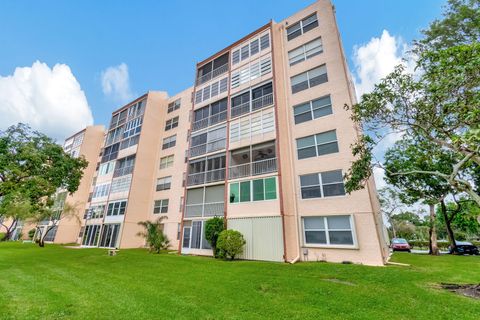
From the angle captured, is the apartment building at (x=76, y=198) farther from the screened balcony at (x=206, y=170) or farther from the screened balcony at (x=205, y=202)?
the screened balcony at (x=205, y=202)

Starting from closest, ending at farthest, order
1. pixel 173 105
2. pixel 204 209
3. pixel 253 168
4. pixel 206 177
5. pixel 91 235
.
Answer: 1. pixel 253 168
2. pixel 204 209
3. pixel 206 177
4. pixel 91 235
5. pixel 173 105

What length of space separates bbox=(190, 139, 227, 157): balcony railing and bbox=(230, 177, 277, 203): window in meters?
4.43

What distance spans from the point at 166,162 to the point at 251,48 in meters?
17.6

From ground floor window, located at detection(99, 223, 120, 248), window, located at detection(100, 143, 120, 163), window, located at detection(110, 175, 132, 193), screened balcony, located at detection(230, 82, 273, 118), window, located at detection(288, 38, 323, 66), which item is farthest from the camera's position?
window, located at detection(100, 143, 120, 163)

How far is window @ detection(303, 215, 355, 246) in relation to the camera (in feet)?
48.6

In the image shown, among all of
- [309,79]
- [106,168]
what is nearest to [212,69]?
[309,79]

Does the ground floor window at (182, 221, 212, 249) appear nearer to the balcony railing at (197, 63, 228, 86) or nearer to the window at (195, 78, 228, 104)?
the window at (195, 78, 228, 104)

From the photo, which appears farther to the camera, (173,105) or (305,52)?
(173,105)

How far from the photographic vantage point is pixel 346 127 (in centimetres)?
1661

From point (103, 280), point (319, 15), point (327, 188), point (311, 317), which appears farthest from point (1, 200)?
point (319, 15)

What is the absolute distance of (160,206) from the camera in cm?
2858

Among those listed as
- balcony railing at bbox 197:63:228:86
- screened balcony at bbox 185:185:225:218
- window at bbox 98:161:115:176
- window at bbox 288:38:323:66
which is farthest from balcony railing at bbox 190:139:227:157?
window at bbox 98:161:115:176

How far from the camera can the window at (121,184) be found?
29.0 m

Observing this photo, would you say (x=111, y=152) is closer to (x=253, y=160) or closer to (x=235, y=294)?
(x=253, y=160)
